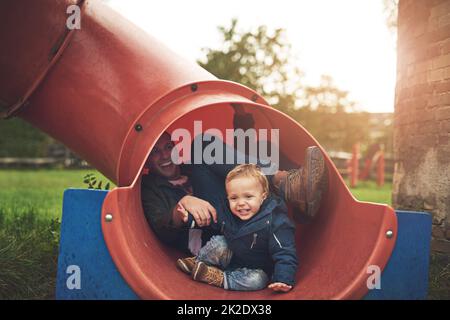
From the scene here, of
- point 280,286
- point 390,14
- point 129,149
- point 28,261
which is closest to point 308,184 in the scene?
point 280,286

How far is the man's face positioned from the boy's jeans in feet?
1.73

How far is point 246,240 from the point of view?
2154 millimetres

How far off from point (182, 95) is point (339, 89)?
24435 millimetres

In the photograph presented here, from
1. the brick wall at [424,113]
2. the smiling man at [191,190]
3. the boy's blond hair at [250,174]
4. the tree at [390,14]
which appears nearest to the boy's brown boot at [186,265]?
the smiling man at [191,190]

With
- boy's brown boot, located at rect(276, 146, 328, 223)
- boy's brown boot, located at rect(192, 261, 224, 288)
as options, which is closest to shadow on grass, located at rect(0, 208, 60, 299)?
boy's brown boot, located at rect(192, 261, 224, 288)

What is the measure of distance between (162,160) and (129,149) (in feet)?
1.47

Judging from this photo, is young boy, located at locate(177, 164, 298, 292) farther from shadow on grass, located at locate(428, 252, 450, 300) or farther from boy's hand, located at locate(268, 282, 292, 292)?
shadow on grass, located at locate(428, 252, 450, 300)

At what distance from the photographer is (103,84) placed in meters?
2.36

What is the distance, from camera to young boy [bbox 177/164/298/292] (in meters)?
2.10

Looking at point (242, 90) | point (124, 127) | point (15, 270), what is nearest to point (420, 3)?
point (242, 90)

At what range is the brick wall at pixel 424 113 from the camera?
9.82 ft

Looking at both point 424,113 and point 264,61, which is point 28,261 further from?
point 264,61

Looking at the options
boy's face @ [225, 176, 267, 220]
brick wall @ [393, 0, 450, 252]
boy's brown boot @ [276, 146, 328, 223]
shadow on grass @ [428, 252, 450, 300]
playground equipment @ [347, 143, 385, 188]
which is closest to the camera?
boy's brown boot @ [276, 146, 328, 223]
